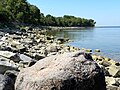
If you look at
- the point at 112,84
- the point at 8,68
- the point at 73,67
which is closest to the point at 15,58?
the point at 8,68

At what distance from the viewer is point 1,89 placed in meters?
8.09

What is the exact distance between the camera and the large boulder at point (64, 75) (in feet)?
25.1

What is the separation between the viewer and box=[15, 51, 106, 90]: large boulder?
25.1ft

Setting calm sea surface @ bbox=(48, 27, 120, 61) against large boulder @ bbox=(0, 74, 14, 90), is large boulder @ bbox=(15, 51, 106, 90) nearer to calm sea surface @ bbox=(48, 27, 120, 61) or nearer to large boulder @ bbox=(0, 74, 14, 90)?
large boulder @ bbox=(0, 74, 14, 90)

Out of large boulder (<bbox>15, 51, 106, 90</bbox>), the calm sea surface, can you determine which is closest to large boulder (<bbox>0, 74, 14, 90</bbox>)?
large boulder (<bbox>15, 51, 106, 90</bbox>)

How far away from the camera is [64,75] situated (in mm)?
7715

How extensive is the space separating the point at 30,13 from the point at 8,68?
11215 cm

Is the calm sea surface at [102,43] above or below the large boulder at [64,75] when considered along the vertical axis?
below

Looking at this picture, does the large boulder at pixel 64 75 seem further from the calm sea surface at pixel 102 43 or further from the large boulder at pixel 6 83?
the calm sea surface at pixel 102 43

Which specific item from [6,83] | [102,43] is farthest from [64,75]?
[102,43]

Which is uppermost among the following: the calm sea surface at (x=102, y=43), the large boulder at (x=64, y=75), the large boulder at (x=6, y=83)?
the large boulder at (x=64, y=75)

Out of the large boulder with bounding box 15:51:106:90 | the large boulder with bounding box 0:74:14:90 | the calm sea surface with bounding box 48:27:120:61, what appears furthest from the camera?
the calm sea surface with bounding box 48:27:120:61

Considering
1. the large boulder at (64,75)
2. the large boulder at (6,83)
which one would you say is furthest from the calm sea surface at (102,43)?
the large boulder at (6,83)

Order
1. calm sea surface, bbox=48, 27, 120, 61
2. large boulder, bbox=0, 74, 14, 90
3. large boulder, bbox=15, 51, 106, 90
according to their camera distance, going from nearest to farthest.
→ 1. large boulder, bbox=15, 51, 106, 90
2. large boulder, bbox=0, 74, 14, 90
3. calm sea surface, bbox=48, 27, 120, 61
